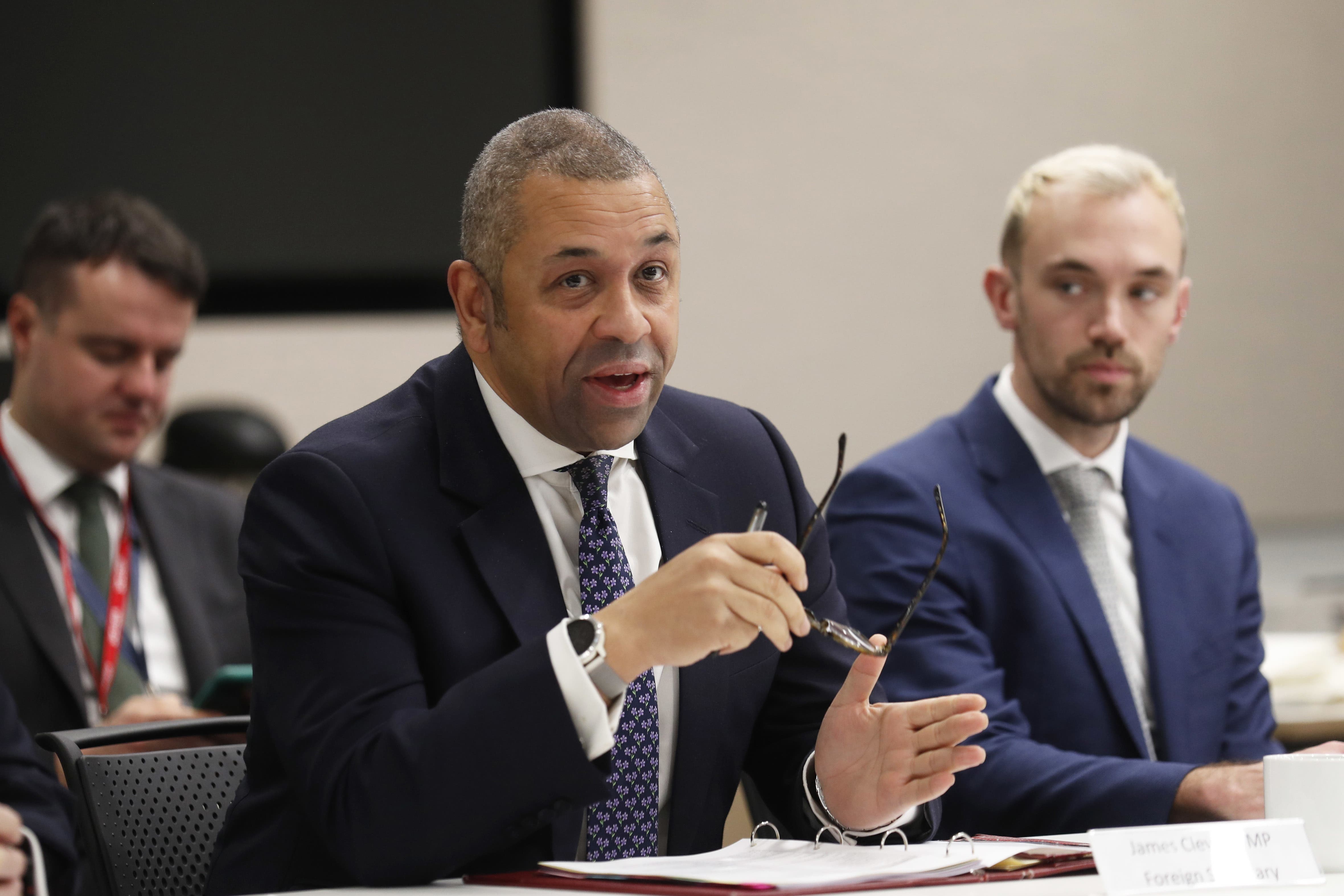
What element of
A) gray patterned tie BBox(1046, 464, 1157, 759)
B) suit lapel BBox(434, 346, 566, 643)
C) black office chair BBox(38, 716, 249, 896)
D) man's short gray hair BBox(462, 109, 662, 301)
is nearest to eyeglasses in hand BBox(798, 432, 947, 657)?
suit lapel BBox(434, 346, 566, 643)

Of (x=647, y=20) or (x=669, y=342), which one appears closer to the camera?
(x=669, y=342)

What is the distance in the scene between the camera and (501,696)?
1.26 metres

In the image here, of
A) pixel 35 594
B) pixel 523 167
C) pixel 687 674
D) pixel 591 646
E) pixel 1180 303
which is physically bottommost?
pixel 35 594

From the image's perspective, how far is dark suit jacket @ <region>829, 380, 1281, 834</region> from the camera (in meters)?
2.09

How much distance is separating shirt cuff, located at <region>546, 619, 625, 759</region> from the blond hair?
1420mm

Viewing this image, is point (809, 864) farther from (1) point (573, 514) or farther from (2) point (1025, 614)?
(2) point (1025, 614)

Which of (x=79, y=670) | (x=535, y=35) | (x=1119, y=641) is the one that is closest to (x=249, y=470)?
(x=79, y=670)

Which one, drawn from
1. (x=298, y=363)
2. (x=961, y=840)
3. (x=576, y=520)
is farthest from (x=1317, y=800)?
(x=298, y=363)

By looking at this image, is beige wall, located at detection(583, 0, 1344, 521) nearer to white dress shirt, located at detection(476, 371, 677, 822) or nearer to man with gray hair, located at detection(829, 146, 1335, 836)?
man with gray hair, located at detection(829, 146, 1335, 836)

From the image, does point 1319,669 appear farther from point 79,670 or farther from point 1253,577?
point 79,670

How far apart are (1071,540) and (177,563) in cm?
179

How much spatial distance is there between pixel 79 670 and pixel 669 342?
1.65m

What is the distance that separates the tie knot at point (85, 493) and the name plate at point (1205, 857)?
2.32m

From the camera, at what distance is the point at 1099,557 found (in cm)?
226
